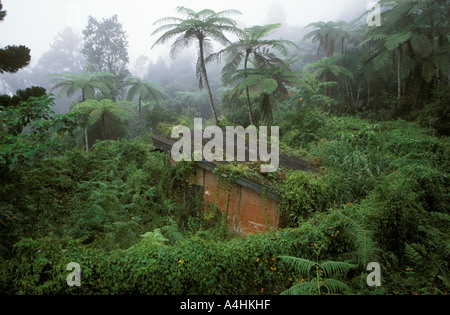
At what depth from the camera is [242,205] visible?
19.7ft

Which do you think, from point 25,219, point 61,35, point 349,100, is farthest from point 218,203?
point 61,35

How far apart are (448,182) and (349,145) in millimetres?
2487

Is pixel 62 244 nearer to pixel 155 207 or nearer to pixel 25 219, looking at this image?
pixel 25 219

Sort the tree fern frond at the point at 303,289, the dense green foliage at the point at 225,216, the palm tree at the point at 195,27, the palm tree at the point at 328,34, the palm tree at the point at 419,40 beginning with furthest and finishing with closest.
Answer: the palm tree at the point at 328,34 < the palm tree at the point at 419,40 < the palm tree at the point at 195,27 < the dense green foliage at the point at 225,216 < the tree fern frond at the point at 303,289

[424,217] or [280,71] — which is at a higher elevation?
[280,71]

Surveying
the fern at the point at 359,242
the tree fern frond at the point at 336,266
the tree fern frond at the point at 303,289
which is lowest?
the tree fern frond at the point at 303,289

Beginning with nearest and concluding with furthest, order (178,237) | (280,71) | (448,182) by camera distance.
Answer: (178,237) → (448,182) → (280,71)

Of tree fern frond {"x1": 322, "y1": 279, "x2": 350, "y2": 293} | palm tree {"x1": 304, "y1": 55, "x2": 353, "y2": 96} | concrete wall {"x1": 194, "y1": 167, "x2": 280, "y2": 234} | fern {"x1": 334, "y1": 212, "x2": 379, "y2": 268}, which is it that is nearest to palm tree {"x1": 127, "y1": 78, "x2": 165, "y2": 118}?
palm tree {"x1": 304, "y1": 55, "x2": 353, "y2": 96}

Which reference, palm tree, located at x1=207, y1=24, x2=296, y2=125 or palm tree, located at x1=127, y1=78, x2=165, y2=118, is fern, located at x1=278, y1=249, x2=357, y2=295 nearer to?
palm tree, located at x1=207, y1=24, x2=296, y2=125

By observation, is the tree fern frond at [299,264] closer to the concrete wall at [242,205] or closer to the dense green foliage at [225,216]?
the dense green foliage at [225,216]

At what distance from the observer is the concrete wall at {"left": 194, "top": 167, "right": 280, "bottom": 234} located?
5500mm

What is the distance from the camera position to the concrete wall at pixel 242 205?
550cm

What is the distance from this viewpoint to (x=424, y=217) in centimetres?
457

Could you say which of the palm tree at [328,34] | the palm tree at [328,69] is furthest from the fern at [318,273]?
the palm tree at [328,34]
